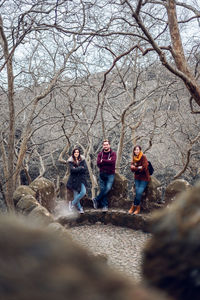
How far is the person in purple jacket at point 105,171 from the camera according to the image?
6.42 metres

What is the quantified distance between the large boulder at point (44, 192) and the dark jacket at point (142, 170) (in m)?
2.02

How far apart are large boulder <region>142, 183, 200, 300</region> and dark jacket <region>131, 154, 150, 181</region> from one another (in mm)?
5109

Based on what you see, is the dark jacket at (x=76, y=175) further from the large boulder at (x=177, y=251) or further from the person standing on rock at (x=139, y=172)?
the large boulder at (x=177, y=251)

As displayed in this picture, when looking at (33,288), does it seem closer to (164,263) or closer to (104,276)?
Result: (104,276)

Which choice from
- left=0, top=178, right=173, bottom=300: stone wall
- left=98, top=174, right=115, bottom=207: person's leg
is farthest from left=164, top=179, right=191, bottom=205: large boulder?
left=0, top=178, right=173, bottom=300: stone wall

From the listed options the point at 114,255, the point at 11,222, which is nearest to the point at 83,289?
the point at 11,222

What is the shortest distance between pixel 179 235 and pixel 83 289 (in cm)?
53

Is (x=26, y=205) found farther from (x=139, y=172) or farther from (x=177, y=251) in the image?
(x=177, y=251)

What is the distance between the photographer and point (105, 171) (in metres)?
6.62

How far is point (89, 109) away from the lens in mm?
17297

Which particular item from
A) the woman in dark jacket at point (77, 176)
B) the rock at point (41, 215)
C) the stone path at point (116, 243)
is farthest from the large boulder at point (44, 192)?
the rock at point (41, 215)

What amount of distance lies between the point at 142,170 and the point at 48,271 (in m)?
5.76

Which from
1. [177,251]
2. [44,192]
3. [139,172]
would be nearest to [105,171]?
[139,172]

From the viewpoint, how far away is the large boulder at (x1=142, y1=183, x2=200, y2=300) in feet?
3.03
